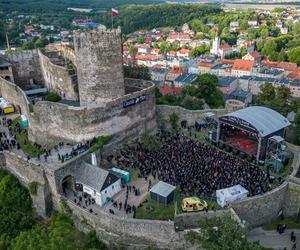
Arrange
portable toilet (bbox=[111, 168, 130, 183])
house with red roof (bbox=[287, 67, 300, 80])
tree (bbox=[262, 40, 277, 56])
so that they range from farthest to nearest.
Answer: tree (bbox=[262, 40, 277, 56]) → house with red roof (bbox=[287, 67, 300, 80]) → portable toilet (bbox=[111, 168, 130, 183])

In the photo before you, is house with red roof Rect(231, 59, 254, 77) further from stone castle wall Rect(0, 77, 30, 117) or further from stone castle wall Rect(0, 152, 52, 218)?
stone castle wall Rect(0, 152, 52, 218)

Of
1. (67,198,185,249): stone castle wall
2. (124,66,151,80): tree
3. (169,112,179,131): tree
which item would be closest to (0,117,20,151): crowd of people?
(67,198,185,249): stone castle wall

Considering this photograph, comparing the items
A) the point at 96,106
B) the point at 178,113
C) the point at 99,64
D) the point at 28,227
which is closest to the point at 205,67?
the point at 178,113

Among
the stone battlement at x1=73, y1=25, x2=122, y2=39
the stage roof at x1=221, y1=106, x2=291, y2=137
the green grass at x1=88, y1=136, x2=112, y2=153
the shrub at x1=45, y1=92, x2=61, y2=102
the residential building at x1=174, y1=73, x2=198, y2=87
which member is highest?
the stone battlement at x1=73, y1=25, x2=122, y2=39

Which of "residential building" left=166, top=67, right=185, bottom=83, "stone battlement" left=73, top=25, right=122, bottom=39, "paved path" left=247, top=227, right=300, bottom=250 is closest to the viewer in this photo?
"paved path" left=247, top=227, right=300, bottom=250

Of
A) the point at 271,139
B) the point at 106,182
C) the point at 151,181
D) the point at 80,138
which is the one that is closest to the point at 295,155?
the point at 271,139

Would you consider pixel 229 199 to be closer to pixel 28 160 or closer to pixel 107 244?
pixel 107 244

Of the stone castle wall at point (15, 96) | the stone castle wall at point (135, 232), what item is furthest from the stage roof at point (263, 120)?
the stone castle wall at point (15, 96)
